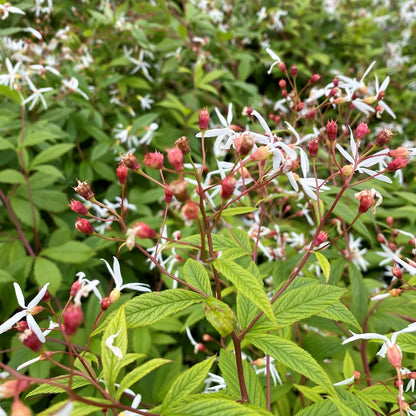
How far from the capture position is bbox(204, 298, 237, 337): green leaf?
0.60 metres

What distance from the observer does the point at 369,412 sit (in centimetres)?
68

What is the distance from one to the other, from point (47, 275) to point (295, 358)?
107 cm

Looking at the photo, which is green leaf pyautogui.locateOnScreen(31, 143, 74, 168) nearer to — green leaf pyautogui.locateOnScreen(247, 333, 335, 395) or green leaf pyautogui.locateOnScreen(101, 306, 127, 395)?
green leaf pyautogui.locateOnScreen(101, 306, 127, 395)

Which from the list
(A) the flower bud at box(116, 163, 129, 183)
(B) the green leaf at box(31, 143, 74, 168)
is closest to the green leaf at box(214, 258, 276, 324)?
(A) the flower bud at box(116, 163, 129, 183)

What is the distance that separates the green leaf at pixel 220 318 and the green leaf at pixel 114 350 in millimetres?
143

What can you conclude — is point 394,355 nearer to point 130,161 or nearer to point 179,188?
point 179,188

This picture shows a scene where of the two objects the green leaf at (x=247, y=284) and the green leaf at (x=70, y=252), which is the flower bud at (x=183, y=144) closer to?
the green leaf at (x=247, y=284)

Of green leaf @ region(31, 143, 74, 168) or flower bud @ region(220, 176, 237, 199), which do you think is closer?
flower bud @ region(220, 176, 237, 199)

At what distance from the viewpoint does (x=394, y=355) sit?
657mm

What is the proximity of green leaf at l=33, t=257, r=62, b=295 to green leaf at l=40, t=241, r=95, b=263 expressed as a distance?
0.15 ft

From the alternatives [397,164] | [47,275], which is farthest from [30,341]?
[47,275]

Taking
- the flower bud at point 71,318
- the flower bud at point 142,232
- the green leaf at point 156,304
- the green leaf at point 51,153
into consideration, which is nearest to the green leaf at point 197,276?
the green leaf at point 156,304

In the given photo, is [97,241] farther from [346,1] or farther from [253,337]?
[346,1]

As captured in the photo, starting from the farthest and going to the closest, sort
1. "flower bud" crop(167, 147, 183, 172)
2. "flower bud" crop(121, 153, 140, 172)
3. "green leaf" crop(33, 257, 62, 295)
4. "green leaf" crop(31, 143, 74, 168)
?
"green leaf" crop(31, 143, 74, 168)
"green leaf" crop(33, 257, 62, 295)
"flower bud" crop(121, 153, 140, 172)
"flower bud" crop(167, 147, 183, 172)
